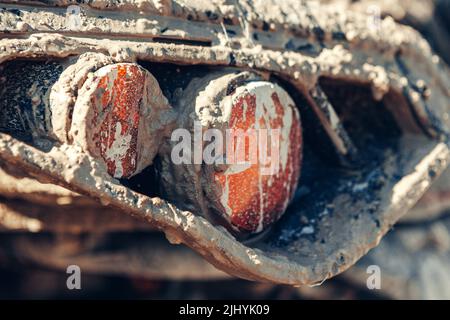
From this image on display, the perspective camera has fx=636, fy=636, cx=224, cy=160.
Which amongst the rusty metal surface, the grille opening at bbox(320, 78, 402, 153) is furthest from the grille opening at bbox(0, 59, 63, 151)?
the grille opening at bbox(320, 78, 402, 153)

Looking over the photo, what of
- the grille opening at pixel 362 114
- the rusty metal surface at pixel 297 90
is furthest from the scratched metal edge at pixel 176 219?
the grille opening at pixel 362 114

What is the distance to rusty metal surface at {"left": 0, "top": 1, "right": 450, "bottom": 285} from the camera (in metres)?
0.76

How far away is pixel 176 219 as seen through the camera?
80 cm

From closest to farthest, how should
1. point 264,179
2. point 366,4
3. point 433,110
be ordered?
point 264,179 → point 433,110 → point 366,4

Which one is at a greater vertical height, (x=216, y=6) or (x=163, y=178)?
(x=216, y=6)

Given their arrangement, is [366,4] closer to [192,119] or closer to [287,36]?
[287,36]

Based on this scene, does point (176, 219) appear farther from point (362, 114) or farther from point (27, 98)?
point (362, 114)

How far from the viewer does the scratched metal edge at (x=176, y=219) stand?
723 millimetres

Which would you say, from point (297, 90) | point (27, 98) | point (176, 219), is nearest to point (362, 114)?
point (297, 90)

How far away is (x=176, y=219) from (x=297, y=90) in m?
0.35

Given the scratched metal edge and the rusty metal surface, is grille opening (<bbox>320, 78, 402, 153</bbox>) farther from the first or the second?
the scratched metal edge

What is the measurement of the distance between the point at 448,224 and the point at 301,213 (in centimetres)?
56

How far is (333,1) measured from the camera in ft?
4.50

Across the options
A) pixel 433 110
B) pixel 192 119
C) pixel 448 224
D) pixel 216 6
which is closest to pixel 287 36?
pixel 216 6
